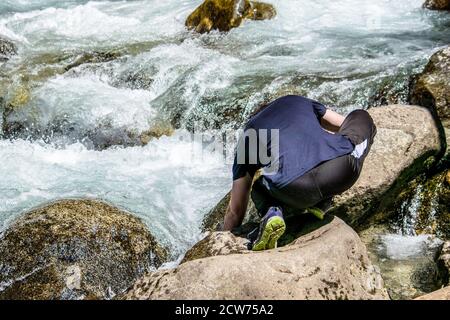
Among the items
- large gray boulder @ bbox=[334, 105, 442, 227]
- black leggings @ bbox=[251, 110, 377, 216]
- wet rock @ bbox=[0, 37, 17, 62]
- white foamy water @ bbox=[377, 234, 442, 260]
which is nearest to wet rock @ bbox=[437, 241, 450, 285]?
white foamy water @ bbox=[377, 234, 442, 260]

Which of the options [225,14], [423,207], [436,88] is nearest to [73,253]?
[423,207]

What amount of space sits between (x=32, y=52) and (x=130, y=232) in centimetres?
792

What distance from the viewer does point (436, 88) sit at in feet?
21.0

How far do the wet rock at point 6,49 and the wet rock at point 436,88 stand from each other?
28.4 ft

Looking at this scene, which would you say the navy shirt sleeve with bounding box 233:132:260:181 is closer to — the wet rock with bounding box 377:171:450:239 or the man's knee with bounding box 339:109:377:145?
the man's knee with bounding box 339:109:377:145

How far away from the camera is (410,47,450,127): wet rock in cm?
614

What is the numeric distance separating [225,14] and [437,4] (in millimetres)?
4932

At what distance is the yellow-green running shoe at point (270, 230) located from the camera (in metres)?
3.97

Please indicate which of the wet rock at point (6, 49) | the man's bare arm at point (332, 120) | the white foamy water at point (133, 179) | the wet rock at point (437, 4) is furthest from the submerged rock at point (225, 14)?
the man's bare arm at point (332, 120)

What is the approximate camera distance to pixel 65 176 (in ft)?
25.6

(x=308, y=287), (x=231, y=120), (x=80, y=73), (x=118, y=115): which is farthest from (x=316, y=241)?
(x=80, y=73)

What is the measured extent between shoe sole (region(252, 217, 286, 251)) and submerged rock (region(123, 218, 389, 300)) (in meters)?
0.15

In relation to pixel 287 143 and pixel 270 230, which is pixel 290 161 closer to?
pixel 287 143

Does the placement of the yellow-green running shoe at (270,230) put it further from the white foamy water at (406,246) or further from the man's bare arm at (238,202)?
the white foamy water at (406,246)
